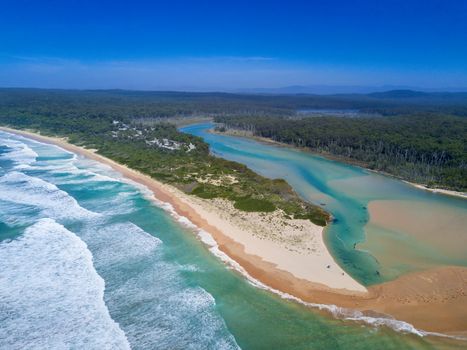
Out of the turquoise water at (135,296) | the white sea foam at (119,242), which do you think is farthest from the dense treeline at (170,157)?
the white sea foam at (119,242)

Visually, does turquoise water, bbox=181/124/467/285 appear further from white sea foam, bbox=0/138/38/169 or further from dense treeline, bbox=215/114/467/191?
white sea foam, bbox=0/138/38/169

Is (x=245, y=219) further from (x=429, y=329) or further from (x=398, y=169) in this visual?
(x=398, y=169)

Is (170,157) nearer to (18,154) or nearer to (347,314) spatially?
(18,154)

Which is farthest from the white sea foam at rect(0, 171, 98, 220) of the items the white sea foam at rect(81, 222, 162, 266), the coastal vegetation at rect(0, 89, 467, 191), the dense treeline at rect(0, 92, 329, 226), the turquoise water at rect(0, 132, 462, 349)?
the coastal vegetation at rect(0, 89, 467, 191)

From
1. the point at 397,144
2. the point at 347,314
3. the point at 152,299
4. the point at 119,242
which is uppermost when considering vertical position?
the point at 397,144

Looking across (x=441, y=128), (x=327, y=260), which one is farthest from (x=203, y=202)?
(x=441, y=128)

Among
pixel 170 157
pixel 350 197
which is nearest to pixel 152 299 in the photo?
pixel 350 197
